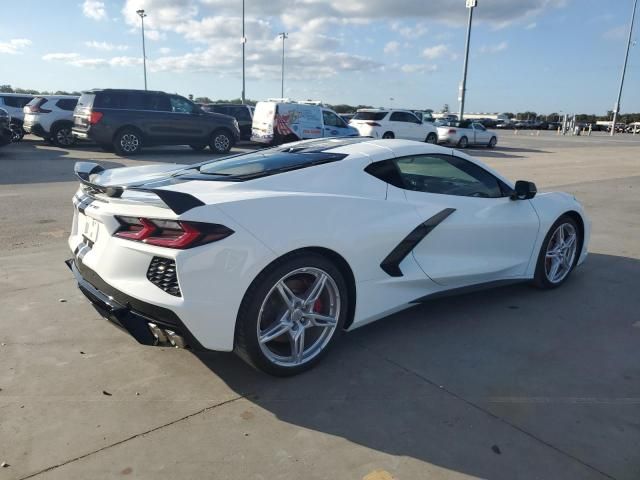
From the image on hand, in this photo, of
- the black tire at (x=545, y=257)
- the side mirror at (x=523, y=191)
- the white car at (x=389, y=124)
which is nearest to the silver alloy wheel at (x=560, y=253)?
the black tire at (x=545, y=257)

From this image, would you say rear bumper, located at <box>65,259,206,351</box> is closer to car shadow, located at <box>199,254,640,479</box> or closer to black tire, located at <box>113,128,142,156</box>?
car shadow, located at <box>199,254,640,479</box>

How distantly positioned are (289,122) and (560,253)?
49.5 ft

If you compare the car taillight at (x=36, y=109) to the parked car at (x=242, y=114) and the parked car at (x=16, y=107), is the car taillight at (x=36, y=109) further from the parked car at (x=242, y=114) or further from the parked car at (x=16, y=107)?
the parked car at (x=242, y=114)

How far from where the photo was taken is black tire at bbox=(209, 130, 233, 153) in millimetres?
17469

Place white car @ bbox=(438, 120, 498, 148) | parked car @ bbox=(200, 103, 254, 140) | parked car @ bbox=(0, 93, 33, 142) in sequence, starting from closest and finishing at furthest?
parked car @ bbox=(0, 93, 33, 142) → parked car @ bbox=(200, 103, 254, 140) → white car @ bbox=(438, 120, 498, 148)

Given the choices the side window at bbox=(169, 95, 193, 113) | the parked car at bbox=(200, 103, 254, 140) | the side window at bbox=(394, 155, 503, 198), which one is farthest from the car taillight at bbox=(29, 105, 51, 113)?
the side window at bbox=(394, 155, 503, 198)

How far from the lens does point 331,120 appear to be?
2014cm

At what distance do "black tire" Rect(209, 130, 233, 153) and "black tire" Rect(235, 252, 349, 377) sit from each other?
14.9 meters

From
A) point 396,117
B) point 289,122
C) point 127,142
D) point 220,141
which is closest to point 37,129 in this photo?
point 127,142

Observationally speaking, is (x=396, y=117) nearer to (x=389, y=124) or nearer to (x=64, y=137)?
(x=389, y=124)

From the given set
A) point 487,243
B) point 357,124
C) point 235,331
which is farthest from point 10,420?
point 357,124

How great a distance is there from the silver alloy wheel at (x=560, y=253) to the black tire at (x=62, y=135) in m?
16.9

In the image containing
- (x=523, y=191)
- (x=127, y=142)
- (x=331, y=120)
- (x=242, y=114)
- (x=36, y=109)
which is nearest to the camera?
(x=523, y=191)

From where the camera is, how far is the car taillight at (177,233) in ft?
9.13
